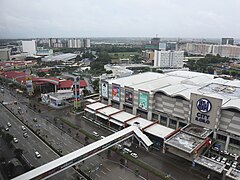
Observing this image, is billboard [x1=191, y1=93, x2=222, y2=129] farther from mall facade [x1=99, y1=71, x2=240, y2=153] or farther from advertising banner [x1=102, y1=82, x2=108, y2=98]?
advertising banner [x1=102, y1=82, x2=108, y2=98]

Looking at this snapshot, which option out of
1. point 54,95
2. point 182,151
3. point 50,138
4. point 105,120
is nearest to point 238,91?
point 182,151

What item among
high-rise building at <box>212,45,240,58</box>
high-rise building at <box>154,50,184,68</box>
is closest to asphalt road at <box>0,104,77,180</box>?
high-rise building at <box>154,50,184,68</box>

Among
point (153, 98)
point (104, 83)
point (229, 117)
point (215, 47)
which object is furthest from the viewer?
point (215, 47)

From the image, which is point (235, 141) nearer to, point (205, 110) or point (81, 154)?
point (205, 110)

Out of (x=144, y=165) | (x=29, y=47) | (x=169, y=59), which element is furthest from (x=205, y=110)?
(x=29, y=47)

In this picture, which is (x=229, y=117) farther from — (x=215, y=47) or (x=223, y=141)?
(x=215, y=47)
